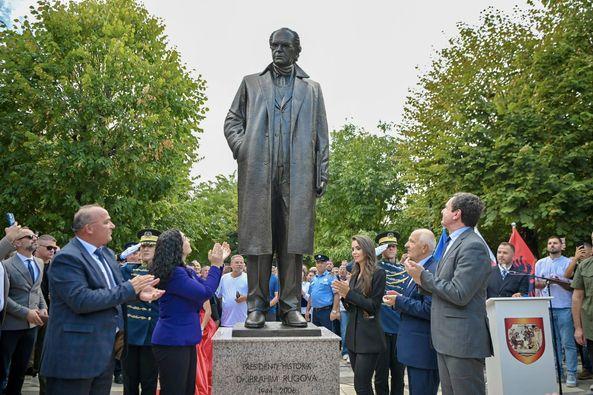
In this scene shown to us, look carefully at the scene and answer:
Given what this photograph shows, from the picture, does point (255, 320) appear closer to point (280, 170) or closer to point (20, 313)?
Result: point (280, 170)

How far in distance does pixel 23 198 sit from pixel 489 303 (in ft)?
51.2

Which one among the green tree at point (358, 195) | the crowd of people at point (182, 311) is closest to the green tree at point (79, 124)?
the crowd of people at point (182, 311)

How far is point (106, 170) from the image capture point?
59.9 feet

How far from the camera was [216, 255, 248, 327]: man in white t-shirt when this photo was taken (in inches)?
402

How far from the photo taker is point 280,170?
208 inches

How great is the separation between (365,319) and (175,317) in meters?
2.08

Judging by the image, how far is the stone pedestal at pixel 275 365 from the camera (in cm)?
461

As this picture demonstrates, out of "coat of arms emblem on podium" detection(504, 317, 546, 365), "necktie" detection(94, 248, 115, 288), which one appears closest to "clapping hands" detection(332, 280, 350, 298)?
"necktie" detection(94, 248, 115, 288)

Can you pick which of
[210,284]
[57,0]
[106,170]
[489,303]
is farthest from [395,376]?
[57,0]

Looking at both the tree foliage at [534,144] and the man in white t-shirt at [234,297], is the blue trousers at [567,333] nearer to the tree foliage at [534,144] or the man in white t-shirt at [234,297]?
the tree foliage at [534,144]

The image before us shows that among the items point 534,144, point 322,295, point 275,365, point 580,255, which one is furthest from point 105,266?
point 534,144

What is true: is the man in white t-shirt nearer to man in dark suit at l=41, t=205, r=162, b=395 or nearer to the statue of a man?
the statue of a man

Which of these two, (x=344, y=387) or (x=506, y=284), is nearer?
(x=506, y=284)

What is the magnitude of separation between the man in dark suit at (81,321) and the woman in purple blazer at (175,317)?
0.70 meters
